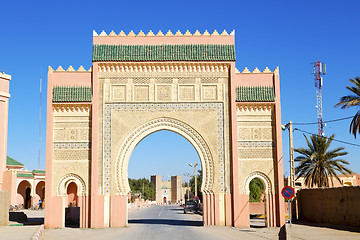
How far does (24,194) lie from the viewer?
4716 cm

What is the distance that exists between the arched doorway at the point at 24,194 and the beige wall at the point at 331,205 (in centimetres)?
2964

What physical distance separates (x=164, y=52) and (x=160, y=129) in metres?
3.66

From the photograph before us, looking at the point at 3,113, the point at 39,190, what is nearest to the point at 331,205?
the point at 3,113

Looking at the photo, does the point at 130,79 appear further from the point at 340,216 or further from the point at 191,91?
the point at 340,216

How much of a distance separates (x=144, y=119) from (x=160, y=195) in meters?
95.1

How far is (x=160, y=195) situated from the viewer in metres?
114

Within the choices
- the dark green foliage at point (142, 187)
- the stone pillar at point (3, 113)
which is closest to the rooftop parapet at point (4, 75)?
the stone pillar at point (3, 113)

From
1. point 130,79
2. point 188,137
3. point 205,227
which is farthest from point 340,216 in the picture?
point 130,79

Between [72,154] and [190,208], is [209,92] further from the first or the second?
[190,208]

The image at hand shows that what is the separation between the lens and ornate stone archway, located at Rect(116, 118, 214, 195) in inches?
827

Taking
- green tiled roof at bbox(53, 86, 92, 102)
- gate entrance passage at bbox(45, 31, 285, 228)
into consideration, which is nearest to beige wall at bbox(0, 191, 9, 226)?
gate entrance passage at bbox(45, 31, 285, 228)

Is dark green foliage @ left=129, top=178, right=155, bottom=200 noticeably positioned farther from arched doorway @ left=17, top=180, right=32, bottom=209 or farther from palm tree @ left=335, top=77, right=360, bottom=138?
palm tree @ left=335, top=77, right=360, bottom=138

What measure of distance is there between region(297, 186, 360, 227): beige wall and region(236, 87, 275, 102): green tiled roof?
526 centimetres

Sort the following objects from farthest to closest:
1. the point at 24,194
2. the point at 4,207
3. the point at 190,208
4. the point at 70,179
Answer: the point at 24,194, the point at 190,208, the point at 70,179, the point at 4,207
